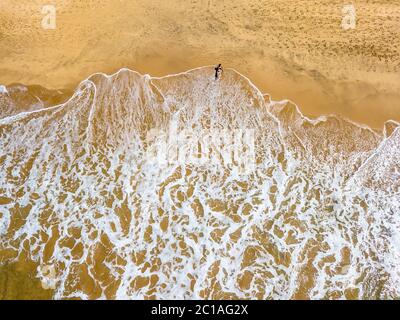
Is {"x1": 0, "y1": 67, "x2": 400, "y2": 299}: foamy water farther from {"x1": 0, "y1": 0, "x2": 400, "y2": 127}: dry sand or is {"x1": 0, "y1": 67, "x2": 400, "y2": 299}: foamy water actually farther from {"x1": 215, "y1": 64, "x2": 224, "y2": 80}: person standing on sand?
{"x1": 0, "y1": 0, "x2": 400, "y2": 127}: dry sand

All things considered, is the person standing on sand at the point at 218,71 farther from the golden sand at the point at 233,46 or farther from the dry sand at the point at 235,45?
the golden sand at the point at 233,46

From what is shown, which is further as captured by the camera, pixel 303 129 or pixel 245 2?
pixel 245 2

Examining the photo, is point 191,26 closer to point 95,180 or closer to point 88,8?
point 88,8

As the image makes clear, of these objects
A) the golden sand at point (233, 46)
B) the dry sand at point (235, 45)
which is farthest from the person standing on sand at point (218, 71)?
the golden sand at point (233, 46)

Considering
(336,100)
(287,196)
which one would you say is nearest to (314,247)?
(287,196)

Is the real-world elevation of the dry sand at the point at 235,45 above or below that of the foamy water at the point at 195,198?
above

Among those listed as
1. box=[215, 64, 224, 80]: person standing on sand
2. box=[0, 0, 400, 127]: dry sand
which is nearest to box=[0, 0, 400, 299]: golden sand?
box=[0, 0, 400, 127]: dry sand
